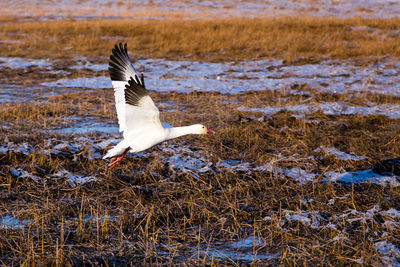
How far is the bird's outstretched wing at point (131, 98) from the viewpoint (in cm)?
477

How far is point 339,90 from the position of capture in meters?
11.1

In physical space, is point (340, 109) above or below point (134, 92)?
below

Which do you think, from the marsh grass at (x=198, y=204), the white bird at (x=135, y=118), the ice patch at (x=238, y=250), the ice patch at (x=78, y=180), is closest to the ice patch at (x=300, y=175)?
the marsh grass at (x=198, y=204)

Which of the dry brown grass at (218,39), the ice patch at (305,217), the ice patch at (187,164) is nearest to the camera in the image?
the ice patch at (305,217)

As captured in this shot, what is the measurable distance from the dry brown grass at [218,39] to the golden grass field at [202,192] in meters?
5.93

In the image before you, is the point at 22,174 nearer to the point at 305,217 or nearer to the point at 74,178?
the point at 74,178

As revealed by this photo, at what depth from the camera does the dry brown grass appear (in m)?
16.2

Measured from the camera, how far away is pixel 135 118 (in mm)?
5191

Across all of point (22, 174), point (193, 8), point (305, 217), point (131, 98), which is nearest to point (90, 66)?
point (22, 174)

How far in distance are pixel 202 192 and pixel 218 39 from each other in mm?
14168

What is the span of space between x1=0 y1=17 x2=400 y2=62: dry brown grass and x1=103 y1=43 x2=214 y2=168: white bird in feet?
34.4

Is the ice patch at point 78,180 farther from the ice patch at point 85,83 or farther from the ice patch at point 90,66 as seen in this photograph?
the ice patch at point 90,66

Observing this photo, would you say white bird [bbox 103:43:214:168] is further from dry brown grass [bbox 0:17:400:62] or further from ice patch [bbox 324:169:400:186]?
dry brown grass [bbox 0:17:400:62]

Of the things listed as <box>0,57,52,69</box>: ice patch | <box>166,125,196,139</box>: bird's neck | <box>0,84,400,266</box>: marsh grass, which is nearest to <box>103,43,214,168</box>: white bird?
<box>166,125,196,139</box>: bird's neck
